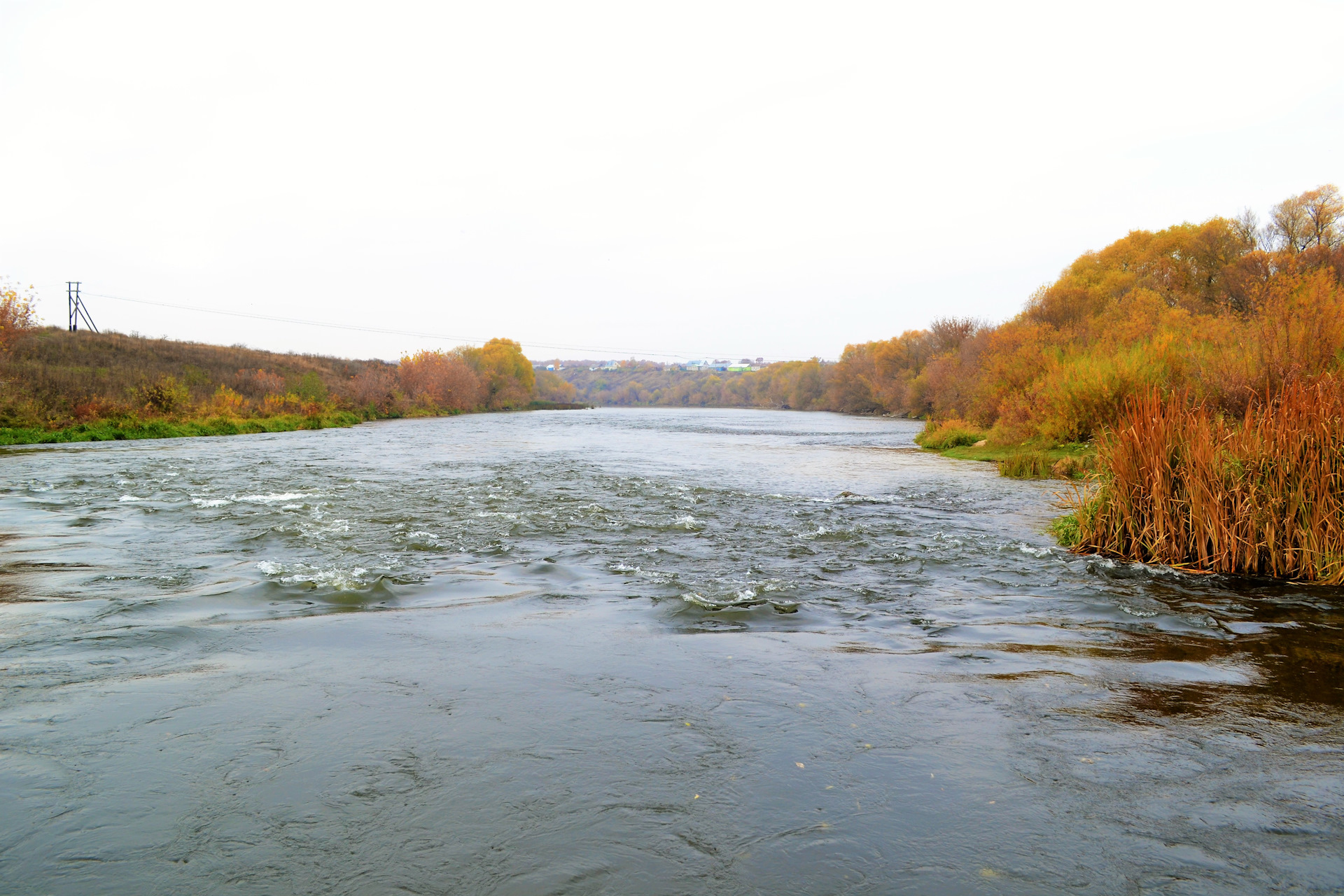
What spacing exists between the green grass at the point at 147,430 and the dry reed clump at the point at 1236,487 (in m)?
35.1

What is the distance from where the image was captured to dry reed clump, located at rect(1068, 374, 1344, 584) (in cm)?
841

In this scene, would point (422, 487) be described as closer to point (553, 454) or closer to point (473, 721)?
point (553, 454)

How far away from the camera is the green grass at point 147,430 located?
28875mm

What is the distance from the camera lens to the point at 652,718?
5.15m

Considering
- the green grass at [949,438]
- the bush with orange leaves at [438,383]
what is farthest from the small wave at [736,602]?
the bush with orange leaves at [438,383]

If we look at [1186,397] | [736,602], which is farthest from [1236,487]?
[736,602]

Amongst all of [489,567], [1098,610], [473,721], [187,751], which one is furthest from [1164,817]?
[489,567]

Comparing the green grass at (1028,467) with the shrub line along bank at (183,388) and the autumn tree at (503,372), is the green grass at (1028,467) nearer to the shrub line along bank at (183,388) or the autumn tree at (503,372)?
the shrub line along bank at (183,388)

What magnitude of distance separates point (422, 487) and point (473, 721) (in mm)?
13591

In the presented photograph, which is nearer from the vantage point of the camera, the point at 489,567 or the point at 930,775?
the point at 930,775

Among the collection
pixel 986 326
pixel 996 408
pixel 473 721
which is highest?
pixel 986 326

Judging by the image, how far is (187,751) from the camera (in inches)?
178

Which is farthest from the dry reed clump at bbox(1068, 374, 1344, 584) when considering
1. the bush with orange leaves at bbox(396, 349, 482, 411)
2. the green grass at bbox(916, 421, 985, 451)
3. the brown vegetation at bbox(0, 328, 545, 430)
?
the bush with orange leaves at bbox(396, 349, 482, 411)

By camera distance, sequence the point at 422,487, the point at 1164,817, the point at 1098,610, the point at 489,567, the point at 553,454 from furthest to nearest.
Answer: the point at 553,454 → the point at 422,487 → the point at 489,567 → the point at 1098,610 → the point at 1164,817
